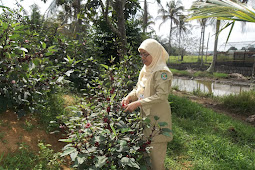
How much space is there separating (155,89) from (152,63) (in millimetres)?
267

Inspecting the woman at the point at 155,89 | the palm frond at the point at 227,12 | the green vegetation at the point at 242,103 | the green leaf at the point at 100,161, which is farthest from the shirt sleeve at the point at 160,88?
the green vegetation at the point at 242,103

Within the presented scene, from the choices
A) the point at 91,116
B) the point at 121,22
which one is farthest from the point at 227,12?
the point at 91,116

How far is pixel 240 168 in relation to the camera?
8.88 feet

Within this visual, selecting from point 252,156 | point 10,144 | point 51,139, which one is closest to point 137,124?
point 51,139

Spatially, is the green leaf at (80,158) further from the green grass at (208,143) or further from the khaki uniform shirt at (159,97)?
the green grass at (208,143)

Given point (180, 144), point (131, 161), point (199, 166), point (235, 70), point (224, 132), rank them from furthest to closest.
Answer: point (235, 70) → point (224, 132) → point (180, 144) → point (199, 166) → point (131, 161)

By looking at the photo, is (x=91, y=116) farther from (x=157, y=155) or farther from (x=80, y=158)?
(x=157, y=155)

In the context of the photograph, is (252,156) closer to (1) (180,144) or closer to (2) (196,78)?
(1) (180,144)

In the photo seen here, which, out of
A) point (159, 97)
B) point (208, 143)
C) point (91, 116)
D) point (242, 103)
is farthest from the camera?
point (242, 103)

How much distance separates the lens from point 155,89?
1956 millimetres

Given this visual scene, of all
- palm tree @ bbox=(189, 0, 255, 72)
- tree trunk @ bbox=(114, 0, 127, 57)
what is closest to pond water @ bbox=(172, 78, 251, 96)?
palm tree @ bbox=(189, 0, 255, 72)

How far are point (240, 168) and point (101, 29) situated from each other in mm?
4424

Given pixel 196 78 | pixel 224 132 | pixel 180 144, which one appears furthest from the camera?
pixel 196 78

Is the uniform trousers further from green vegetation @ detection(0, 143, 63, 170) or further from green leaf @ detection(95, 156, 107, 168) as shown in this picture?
green vegetation @ detection(0, 143, 63, 170)
